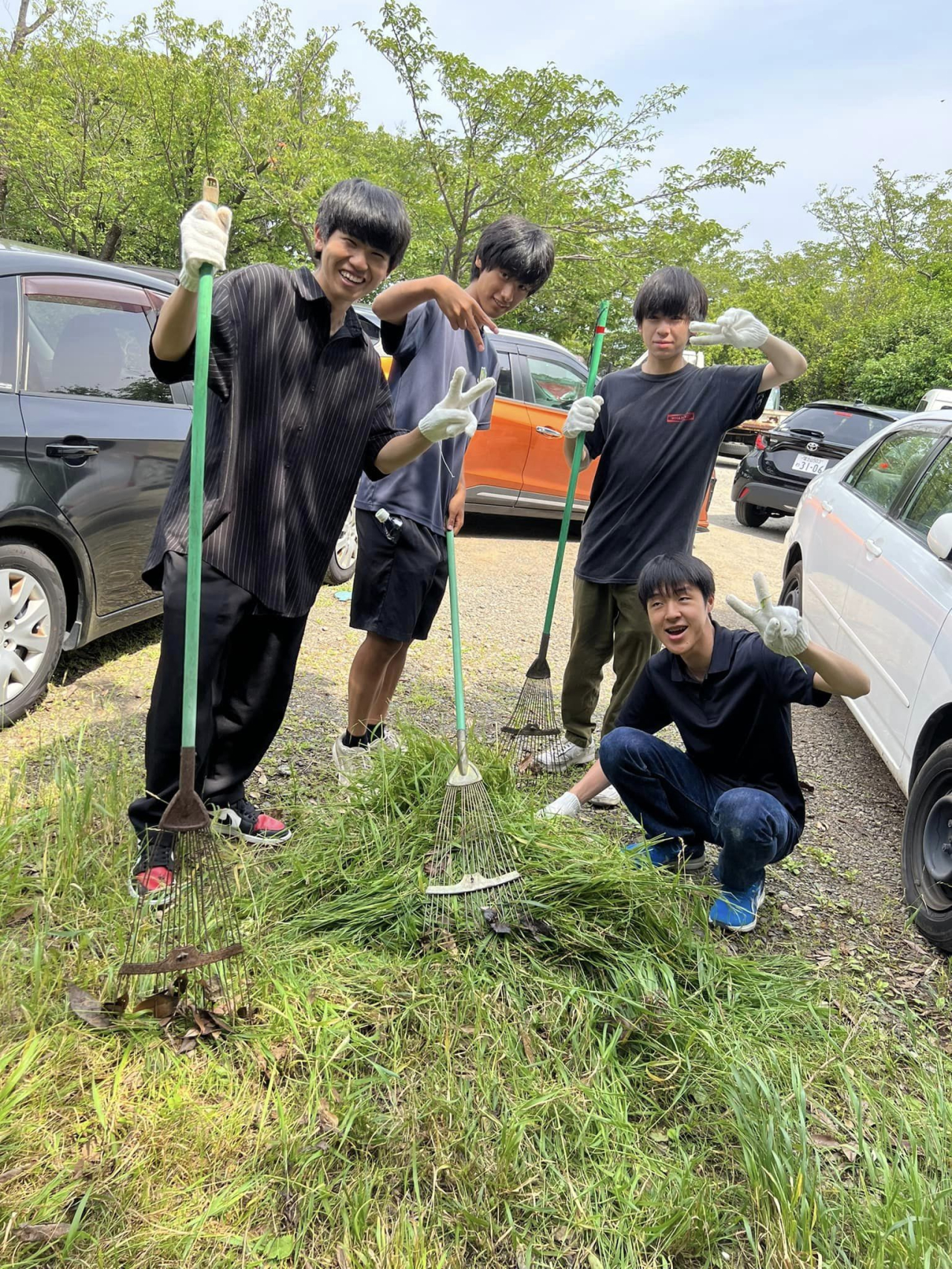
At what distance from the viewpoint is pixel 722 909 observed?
8.82 ft

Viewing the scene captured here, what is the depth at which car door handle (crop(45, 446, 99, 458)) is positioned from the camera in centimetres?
312

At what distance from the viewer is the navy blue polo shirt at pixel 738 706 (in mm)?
2492

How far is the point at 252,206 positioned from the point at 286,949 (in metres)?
13.9

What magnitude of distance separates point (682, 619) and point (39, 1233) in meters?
2.01

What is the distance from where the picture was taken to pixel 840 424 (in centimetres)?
941

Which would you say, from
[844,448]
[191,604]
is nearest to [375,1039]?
[191,604]

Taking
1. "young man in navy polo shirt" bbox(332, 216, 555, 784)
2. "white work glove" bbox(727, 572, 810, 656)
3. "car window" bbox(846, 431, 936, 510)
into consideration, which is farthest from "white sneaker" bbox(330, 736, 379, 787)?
"car window" bbox(846, 431, 936, 510)

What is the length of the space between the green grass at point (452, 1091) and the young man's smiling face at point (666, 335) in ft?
5.77

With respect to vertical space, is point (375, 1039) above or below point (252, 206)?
below

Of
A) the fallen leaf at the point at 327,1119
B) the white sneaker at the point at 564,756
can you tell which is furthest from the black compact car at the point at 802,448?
the fallen leaf at the point at 327,1119

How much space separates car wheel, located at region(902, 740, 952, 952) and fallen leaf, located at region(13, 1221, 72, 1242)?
2.53 metres

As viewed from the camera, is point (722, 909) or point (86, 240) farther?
point (86, 240)

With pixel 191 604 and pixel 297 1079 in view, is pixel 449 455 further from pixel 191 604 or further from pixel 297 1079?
pixel 297 1079

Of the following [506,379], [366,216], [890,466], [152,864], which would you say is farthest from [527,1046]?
[506,379]
